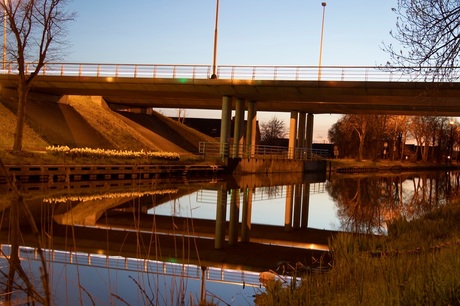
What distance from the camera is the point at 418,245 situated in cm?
827

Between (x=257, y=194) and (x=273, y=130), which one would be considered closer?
(x=257, y=194)

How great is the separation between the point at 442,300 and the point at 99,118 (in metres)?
47.4

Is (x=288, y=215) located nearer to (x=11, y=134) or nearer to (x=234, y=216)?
(x=234, y=216)

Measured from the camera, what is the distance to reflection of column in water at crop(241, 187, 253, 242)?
13.2 meters

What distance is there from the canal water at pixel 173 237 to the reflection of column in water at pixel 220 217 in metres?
0.04

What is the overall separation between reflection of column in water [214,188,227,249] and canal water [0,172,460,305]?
0.04 meters

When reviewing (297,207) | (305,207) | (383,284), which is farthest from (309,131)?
(383,284)

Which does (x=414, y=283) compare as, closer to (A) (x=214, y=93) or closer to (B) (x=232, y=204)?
(B) (x=232, y=204)

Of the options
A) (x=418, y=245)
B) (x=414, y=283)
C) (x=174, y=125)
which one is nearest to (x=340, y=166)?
(x=174, y=125)

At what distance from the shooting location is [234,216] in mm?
16266

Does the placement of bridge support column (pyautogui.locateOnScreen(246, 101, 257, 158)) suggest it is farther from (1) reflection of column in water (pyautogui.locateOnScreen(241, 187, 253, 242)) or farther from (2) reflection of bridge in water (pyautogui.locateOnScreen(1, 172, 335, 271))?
(2) reflection of bridge in water (pyautogui.locateOnScreen(1, 172, 335, 271))

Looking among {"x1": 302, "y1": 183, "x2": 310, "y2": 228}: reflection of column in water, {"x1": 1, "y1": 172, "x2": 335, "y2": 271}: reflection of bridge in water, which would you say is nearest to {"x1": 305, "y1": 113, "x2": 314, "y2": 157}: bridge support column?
{"x1": 302, "y1": 183, "x2": 310, "y2": 228}: reflection of column in water

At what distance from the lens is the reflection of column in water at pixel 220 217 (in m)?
11.8

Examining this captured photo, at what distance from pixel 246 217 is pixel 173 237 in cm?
507
